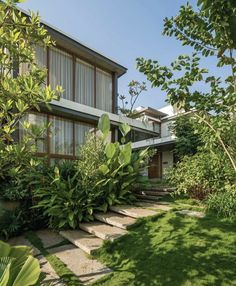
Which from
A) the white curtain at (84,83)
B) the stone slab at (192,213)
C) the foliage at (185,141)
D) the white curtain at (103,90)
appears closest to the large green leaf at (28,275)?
the stone slab at (192,213)

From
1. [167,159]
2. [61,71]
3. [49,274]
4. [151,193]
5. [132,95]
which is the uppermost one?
[132,95]

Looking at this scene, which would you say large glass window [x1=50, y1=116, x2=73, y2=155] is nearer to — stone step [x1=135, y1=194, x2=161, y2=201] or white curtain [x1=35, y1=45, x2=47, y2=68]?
white curtain [x1=35, y1=45, x2=47, y2=68]

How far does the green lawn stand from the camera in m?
3.43

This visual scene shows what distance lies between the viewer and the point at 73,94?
1035cm

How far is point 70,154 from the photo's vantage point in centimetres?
1012

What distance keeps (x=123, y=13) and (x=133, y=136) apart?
8.95 meters

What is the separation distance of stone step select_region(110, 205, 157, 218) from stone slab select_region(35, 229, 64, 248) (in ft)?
5.08

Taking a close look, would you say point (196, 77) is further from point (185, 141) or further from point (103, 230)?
point (185, 141)

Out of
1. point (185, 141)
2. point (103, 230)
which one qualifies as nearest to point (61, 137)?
point (103, 230)

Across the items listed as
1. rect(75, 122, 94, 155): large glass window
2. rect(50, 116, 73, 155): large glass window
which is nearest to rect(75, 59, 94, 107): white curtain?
rect(75, 122, 94, 155): large glass window

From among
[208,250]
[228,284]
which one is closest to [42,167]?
[208,250]

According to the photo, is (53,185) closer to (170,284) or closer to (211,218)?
(211,218)

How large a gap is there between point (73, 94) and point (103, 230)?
628 cm

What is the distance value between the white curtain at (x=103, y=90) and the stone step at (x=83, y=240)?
646 cm
